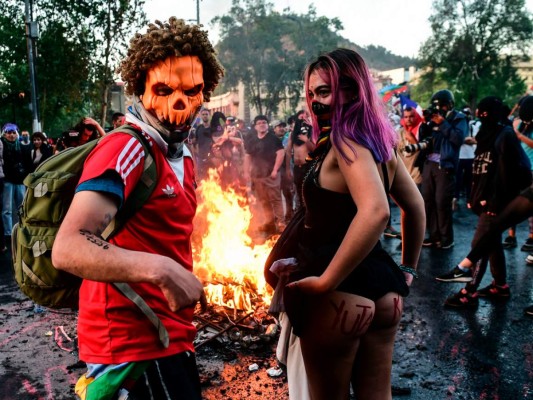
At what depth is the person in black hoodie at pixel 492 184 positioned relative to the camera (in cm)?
514

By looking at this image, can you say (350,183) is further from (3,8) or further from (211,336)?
(3,8)

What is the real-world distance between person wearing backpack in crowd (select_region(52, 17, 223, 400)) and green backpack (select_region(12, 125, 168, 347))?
4cm

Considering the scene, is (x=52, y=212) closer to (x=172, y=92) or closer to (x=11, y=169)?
(x=172, y=92)

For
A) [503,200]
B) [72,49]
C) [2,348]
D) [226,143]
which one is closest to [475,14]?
[72,49]

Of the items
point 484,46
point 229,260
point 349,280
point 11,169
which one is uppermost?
point 484,46

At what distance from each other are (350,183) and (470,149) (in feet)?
36.4

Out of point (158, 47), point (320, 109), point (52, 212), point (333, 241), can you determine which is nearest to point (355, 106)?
point (320, 109)

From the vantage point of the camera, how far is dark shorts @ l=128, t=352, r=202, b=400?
1.70 metres

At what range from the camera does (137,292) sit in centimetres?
171

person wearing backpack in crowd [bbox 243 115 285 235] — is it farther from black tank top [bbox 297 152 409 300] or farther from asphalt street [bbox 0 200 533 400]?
black tank top [bbox 297 152 409 300]

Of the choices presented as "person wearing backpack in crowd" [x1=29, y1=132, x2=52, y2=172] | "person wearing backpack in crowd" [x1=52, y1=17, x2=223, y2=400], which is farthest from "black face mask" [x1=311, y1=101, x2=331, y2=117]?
"person wearing backpack in crowd" [x1=29, y1=132, x2=52, y2=172]

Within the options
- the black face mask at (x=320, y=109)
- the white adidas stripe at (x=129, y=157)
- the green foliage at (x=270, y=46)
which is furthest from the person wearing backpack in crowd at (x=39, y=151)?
the green foliage at (x=270, y=46)

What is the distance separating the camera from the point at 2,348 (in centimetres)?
440

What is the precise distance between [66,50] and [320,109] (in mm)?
22112
